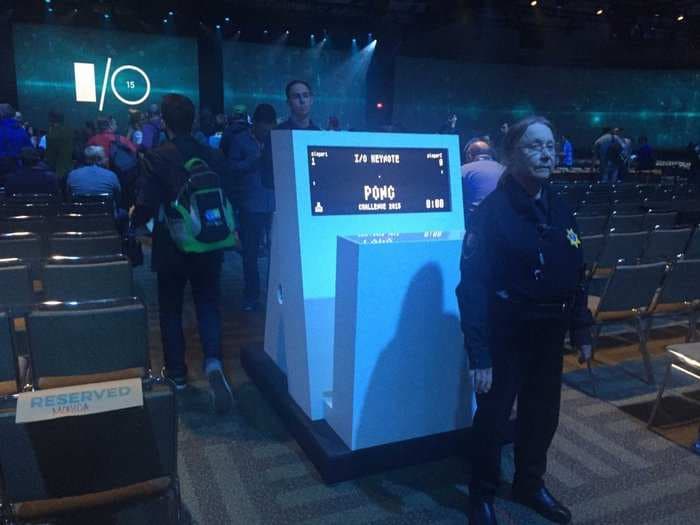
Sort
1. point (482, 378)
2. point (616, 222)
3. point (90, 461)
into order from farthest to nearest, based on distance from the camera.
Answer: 1. point (616, 222)
2. point (482, 378)
3. point (90, 461)

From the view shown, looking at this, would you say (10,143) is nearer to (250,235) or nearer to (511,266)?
(250,235)

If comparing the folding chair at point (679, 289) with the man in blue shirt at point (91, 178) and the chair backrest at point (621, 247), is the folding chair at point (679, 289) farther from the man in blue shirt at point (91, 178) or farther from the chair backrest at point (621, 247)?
the man in blue shirt at point (91, 178)

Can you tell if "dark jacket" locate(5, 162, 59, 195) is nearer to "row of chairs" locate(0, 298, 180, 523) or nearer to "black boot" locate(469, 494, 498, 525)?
"row of chairs" locate(0, 298, 180, 523)

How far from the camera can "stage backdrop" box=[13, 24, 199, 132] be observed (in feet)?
43.6

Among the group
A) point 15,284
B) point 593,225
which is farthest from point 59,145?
point 593,225

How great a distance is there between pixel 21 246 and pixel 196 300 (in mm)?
1327

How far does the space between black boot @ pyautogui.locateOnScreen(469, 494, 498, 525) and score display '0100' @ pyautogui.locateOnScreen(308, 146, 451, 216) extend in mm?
1331

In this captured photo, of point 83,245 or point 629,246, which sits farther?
point 629,246

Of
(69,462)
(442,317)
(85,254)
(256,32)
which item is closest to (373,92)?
(256,32)

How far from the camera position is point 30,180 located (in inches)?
230

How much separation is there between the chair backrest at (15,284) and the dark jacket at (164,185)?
60 cm

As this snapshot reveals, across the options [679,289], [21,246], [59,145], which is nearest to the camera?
[21,246]

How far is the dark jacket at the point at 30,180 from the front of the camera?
5.80m

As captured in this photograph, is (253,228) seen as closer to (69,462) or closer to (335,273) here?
(335,273)
